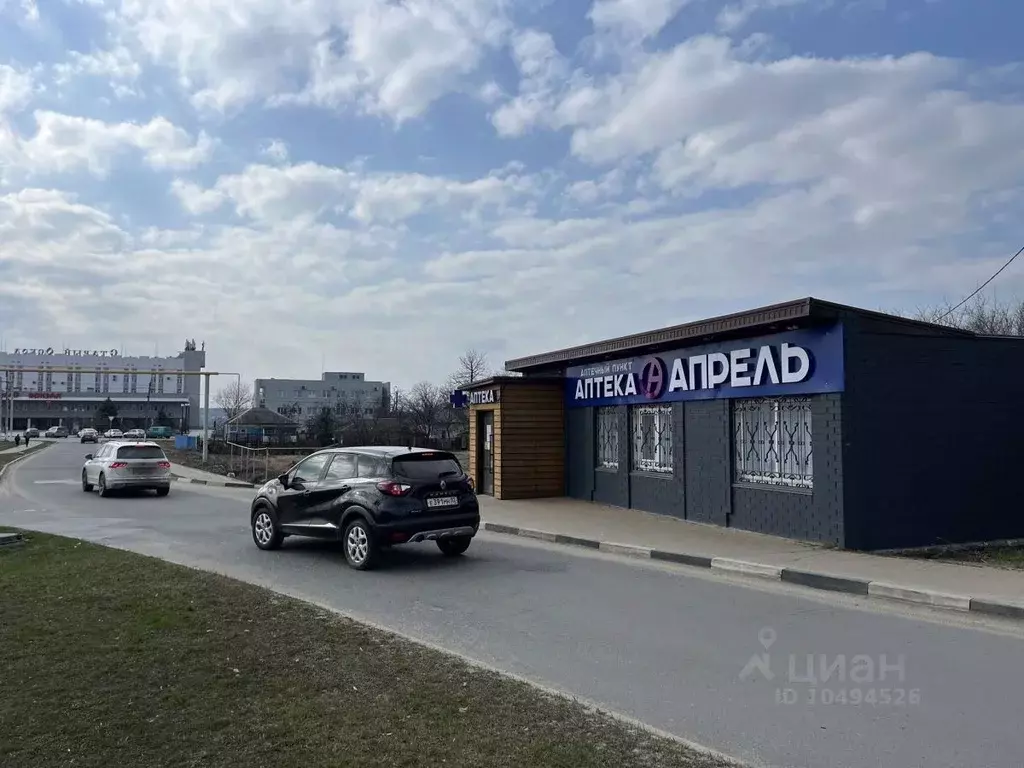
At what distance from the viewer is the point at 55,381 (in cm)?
12581

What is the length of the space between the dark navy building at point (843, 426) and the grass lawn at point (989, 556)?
45 cm

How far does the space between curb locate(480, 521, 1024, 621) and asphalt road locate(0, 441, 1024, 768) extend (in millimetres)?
302

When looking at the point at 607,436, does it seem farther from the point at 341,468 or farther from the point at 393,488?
the point at 393,488

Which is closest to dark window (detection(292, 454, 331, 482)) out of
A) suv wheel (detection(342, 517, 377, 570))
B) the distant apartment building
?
suv wheel (detection(342, 517, 377, 570))

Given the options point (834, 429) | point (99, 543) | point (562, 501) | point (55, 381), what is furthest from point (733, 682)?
point (55, 381)

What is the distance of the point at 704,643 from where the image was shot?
6.88m

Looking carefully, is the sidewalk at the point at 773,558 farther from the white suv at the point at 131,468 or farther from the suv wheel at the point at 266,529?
the white suv at the point at 131,468

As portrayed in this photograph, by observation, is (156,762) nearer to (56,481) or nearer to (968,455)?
(968,455)

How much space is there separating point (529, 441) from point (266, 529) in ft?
25.3

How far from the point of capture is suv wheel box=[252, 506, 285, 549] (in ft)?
39.0

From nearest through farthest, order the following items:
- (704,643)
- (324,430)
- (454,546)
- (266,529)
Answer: (704,643) < (454,546) < (266,529) < (324,430)

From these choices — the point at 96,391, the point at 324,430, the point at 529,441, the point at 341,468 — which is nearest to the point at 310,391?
the point at 96,391

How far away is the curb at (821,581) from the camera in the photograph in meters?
8.06

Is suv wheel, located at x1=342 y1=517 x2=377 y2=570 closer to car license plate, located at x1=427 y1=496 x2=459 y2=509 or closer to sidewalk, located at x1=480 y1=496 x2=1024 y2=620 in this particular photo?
car license plate, located at x1=427 y1=496 x2=459 y2=509
